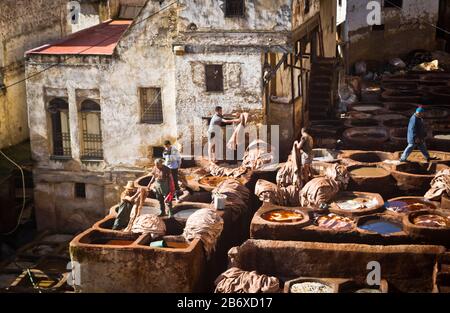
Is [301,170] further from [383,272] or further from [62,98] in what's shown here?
[62,98]

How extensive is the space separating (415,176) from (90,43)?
12.4m

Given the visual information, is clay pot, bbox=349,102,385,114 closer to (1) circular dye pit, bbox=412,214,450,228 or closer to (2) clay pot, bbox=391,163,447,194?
(2) clay pot, bbox=391,163,447,194

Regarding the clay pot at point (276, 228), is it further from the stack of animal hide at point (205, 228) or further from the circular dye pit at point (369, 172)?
the circular dye pit at point (369, 172)

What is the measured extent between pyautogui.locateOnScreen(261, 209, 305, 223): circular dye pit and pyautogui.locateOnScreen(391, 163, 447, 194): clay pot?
377 cm

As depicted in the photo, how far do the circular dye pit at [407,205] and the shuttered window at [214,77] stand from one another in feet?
22.2

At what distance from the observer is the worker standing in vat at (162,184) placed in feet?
63.0

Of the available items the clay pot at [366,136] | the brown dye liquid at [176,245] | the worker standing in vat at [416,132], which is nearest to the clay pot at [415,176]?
the worker standing in vat at [416,132]

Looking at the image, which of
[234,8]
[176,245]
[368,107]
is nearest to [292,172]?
[176,245]

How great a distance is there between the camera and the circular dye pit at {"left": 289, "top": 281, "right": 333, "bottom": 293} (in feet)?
54.5

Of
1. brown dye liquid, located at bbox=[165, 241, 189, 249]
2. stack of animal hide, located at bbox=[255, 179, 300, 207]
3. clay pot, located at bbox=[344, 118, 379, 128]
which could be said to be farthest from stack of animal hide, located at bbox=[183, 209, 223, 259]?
clay pot, located at bbox=[344, 118, 379, 128]

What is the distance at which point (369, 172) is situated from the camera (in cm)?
2189

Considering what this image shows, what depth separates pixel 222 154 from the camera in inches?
926
